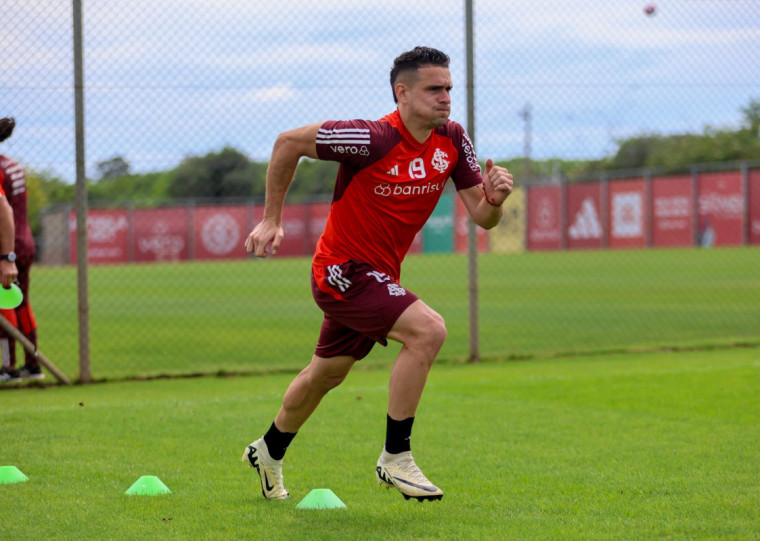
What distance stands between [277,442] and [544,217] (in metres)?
32.0

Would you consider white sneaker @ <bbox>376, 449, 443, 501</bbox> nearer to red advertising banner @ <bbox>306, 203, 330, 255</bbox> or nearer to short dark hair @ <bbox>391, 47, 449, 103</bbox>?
short dark hair @ <bbox>391, 47, 449, 103</bbox>

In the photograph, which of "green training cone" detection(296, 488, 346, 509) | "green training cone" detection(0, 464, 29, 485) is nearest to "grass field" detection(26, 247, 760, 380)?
"green training cone" detection(0, 464, 29, 485)

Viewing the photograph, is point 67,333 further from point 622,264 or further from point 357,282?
point 622,264

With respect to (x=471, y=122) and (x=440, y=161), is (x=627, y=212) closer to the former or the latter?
(x=471, y=122)

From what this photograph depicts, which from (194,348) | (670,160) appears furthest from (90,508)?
(670,160)

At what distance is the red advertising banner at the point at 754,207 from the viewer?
32812 mm

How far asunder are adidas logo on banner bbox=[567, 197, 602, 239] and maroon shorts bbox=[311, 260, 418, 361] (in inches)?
1210

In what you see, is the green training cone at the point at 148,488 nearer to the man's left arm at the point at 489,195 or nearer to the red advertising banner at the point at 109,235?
the man's left arm at the point at 489,195

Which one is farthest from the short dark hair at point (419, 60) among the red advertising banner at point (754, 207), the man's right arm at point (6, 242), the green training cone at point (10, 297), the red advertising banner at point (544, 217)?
the red advertising banner at point (544, 217)

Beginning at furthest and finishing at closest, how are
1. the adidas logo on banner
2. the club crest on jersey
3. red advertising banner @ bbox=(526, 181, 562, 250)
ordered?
red advertising banner @ bbox=(526, 181, 562, 250) < the adidas logo on banner < the club crest on jersey

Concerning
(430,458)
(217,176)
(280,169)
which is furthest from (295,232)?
(280,169)

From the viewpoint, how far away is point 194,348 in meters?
12.4

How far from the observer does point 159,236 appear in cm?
3391

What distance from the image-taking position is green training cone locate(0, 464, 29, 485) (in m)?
5.27
